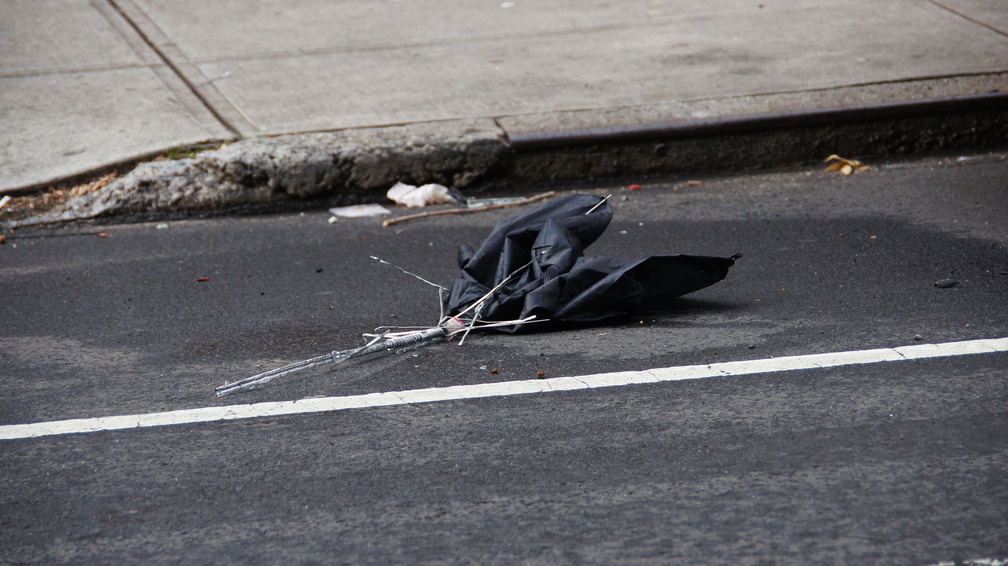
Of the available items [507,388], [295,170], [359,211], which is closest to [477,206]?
[359,211]

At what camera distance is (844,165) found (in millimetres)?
6109

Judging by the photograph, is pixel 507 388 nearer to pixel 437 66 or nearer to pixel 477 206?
pixel 477 206

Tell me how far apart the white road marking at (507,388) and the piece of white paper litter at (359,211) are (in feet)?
7.96

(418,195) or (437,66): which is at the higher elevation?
(437,66)

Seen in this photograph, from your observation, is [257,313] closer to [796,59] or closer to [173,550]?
[173,550]

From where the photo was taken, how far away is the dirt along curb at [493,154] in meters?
5.75

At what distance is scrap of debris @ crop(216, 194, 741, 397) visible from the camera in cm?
396

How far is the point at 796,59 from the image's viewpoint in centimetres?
708

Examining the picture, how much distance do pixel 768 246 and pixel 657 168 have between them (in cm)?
145

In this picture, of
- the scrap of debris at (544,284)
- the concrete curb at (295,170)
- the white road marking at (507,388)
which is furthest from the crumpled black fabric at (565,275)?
the concrete curb at (295,170)

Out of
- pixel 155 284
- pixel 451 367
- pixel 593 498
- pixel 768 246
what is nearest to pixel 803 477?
pixel 593 498

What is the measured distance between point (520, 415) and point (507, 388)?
237 mm

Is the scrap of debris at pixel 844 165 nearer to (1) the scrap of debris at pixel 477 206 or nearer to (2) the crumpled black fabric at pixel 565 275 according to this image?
(1) the scrap of debris at pixel 477 206

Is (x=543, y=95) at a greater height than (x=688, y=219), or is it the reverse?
A: (x=543, y=95)
